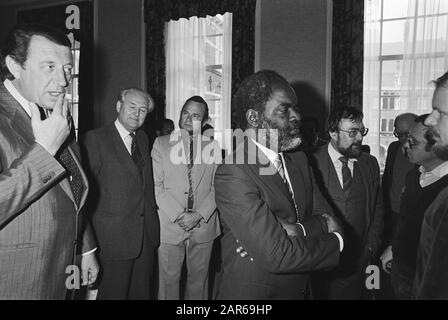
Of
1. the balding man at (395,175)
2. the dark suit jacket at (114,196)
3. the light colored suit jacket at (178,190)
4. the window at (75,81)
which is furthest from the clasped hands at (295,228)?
the window at (75,81)

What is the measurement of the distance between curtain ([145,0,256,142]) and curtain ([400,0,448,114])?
2363mm

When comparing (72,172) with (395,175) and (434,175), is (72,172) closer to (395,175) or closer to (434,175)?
(434,175)

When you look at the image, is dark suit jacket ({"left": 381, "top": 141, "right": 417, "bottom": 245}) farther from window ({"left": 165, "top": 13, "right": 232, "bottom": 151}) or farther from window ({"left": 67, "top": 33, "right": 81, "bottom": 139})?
window ({"left": 67, "top": 33, "right": 81, "bottom": 139})

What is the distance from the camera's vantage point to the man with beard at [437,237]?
1343 millimetres

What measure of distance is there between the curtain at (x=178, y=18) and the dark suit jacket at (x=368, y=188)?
3.35 m

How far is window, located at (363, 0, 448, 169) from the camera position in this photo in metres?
5.32

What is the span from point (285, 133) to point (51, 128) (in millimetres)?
1078

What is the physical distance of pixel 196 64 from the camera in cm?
671

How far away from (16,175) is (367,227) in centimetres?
260

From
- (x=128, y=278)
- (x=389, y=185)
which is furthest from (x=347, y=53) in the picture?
(x=128, y=278)

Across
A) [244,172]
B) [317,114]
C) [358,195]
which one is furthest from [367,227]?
[317,114]

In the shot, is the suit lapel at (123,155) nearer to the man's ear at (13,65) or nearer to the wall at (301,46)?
the man's ear at (13,65)

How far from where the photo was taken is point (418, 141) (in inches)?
96.4

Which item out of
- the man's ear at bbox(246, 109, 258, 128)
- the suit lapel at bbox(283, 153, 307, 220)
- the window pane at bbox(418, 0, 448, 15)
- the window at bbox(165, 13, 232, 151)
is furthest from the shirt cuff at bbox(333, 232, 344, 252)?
the window pane at bbox(418, 0, 448, 15)
